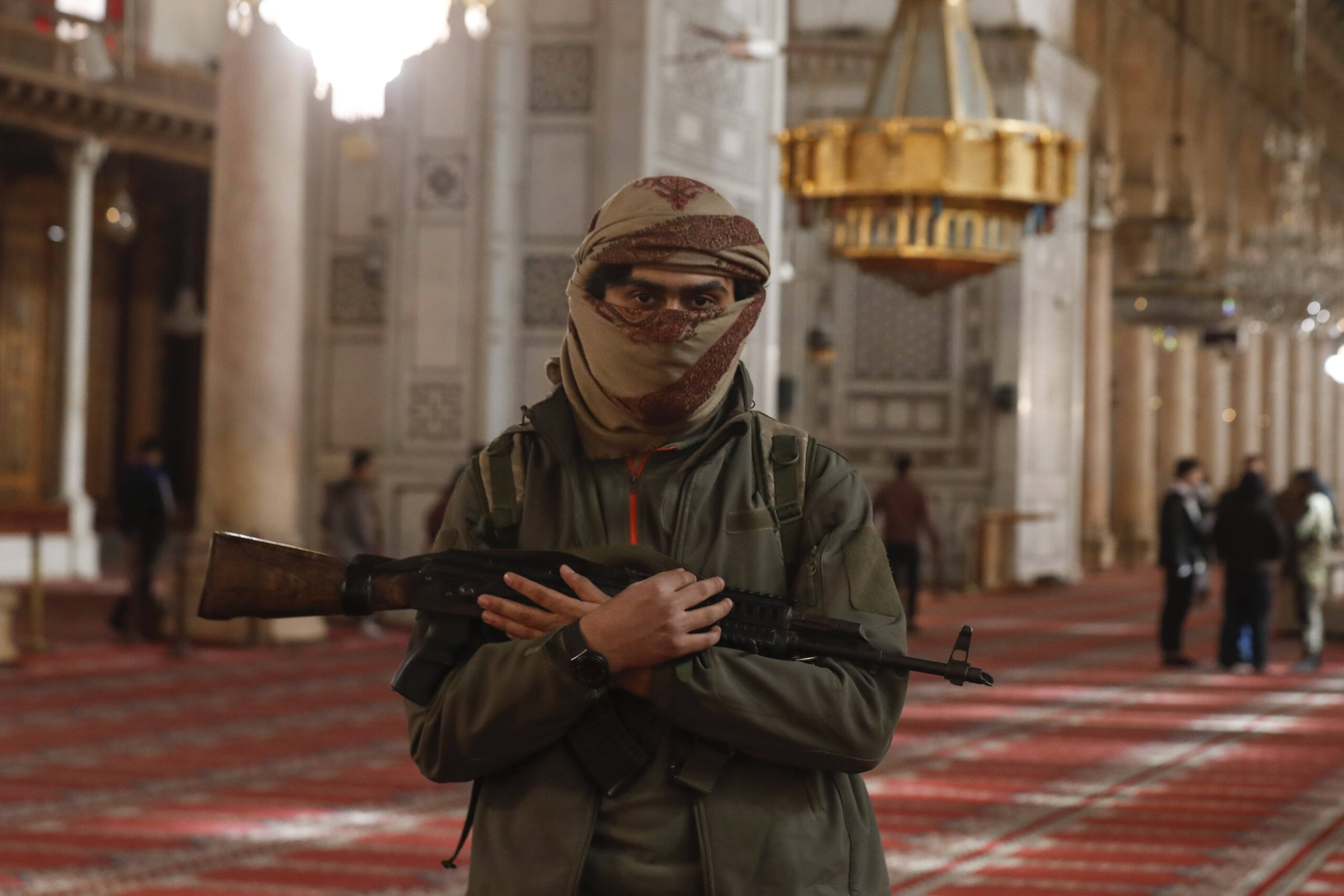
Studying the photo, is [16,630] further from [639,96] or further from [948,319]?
[948,319]

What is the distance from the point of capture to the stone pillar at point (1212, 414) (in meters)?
26.5

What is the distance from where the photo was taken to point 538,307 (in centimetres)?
1109

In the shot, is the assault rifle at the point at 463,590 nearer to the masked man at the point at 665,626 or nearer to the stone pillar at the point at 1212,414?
the masked man at the point at 665,626

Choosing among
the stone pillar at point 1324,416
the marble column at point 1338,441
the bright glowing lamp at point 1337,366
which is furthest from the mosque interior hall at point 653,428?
the marble column at point 1338,441

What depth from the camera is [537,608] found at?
183 centimetres

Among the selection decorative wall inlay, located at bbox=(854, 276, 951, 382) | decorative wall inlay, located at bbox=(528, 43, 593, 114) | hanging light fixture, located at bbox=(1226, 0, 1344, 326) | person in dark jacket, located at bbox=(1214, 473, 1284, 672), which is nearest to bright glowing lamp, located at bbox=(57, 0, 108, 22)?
decorative wall inlay, located at bbox=(854, 276, 951, 382)

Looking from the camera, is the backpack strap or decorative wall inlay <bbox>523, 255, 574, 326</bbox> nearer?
the backpack strap

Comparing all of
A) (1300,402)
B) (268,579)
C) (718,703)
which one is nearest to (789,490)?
(718,703)

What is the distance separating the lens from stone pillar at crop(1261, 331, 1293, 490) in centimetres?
3170

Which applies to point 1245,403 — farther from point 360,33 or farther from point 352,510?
point 360,33

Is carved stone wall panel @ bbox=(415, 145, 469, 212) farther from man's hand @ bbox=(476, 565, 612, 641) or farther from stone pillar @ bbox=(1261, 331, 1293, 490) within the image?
stone pillar @ bbox=(1261, 331, 1293, 490)

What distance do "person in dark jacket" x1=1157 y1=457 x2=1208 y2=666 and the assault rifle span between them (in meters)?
9.33

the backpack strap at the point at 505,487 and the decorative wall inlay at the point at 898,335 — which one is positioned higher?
the decorative wall inlay at the point at 898,335

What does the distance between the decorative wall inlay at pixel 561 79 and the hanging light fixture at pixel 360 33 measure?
188 inches
